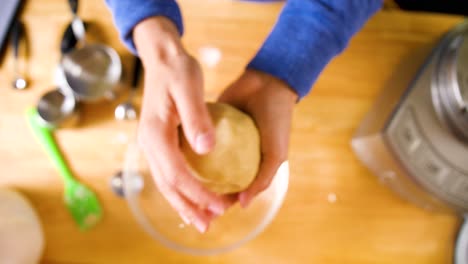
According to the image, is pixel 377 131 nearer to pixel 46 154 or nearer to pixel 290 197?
pixel 290 197

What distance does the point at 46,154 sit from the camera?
0.70 meters

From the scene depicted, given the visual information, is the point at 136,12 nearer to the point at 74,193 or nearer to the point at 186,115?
the point at 186,115

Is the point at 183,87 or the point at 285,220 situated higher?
the point at 183,87

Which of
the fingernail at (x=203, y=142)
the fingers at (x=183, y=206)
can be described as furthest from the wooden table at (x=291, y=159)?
the fingernail at (x=203, y=142)

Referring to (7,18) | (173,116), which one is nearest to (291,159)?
(173,116)

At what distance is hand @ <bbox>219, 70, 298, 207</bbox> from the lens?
550 millimetres

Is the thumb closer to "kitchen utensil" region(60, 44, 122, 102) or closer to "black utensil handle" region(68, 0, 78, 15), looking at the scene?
"kitchen utensil" region(60, 44, 122, 102)

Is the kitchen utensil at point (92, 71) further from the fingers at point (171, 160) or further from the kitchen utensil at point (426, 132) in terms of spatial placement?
the kitchen utensil at point (426, 132)

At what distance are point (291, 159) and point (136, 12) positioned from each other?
0.36 metres

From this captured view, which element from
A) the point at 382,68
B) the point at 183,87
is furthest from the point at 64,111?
the point at 382,68

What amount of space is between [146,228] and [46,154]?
230 millimetres

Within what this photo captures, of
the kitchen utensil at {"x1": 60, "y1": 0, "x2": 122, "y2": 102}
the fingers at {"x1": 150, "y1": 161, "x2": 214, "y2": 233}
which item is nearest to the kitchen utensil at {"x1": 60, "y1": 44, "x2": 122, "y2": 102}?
the kitchen utensil at {"x1": 60, "y1": 0, "x2": 122, "y2": 102}

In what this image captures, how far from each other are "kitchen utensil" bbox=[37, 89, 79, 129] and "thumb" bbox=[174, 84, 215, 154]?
0.33 m

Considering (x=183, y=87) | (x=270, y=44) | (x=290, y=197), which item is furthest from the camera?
(x=290, y=197)
